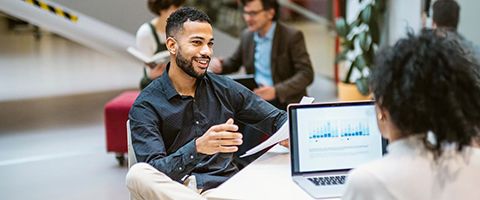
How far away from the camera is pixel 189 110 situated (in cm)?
309

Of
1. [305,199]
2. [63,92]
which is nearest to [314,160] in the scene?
[305,199]

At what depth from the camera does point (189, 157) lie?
2.69 m

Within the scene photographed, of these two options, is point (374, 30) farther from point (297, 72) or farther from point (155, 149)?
point (155, 149)

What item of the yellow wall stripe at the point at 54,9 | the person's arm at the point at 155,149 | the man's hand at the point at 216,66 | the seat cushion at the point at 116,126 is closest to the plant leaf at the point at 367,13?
the man's hand at the point at 216,66

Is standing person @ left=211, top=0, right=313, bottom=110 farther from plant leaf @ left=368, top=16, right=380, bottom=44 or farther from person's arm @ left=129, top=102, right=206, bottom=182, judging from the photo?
person's arm @ left=129, top=102, right=206, bottom=182

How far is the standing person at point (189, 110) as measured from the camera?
2844mm

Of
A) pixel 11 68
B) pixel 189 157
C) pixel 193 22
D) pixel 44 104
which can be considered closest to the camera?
pixel 189 157

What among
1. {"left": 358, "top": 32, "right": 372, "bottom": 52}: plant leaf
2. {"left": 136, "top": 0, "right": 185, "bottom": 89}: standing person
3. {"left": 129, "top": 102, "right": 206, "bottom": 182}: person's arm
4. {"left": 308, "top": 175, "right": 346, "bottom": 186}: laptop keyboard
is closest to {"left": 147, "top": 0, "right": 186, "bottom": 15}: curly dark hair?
{"left": 136, "top": 0, "right": 185, "bottom": 89}: standing person

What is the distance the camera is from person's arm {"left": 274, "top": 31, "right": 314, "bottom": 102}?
4977 millimetres

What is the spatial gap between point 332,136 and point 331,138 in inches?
0.4

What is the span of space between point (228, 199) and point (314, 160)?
46 cm

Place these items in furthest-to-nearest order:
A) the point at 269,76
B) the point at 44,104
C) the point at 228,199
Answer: the point at 44,104, the point at 269,76, the point at 228,199

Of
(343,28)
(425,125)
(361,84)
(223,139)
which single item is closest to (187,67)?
(223,139)

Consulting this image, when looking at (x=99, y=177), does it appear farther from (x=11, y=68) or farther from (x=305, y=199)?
(x=11, y=68)
